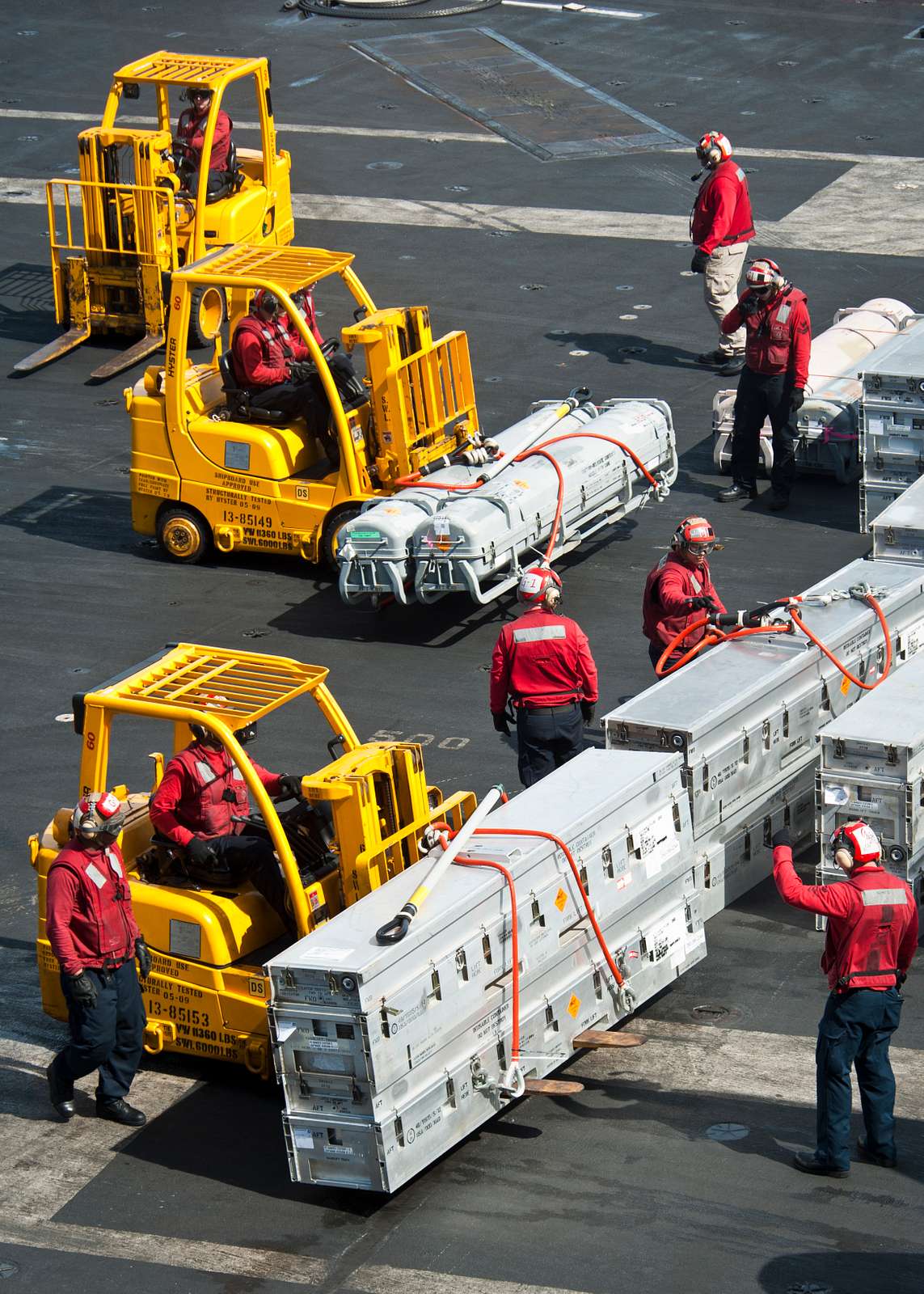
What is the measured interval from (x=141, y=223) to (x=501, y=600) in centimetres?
716

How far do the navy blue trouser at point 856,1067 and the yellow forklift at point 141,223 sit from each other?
1300 cm

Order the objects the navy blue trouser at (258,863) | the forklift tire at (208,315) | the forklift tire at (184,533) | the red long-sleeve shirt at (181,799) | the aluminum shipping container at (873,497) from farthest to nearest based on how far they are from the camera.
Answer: the forklift tire at (208,315)
the forklift tire at (184,533)
the aluminum shipping container at (873,497)
the red long-sleeve shirt at (181,799)
the navy blue trouser at (258,863)

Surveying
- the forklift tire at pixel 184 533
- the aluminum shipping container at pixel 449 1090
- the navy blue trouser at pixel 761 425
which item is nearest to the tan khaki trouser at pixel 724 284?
the navy blue trouser at pixel 761 425

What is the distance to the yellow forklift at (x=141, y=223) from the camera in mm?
21188

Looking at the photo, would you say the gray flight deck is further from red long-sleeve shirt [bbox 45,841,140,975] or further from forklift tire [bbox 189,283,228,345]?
forklift tire [bbox 189,283,228,345]

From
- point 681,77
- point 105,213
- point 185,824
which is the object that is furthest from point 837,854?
point 681,77

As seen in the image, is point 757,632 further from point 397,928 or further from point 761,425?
point 761,425

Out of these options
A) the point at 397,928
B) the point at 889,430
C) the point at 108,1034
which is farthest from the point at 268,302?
the point at 397,928

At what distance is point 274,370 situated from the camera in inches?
639

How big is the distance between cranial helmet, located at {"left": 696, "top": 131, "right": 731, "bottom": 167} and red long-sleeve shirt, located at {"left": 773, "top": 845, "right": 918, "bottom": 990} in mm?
12003

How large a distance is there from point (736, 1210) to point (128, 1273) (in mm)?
2483

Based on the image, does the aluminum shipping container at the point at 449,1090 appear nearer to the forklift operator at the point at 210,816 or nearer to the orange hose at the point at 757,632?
the forklift operator at the point at 210,816

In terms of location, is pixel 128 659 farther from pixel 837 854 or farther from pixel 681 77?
pixel 681 77

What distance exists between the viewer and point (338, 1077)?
9031mm
